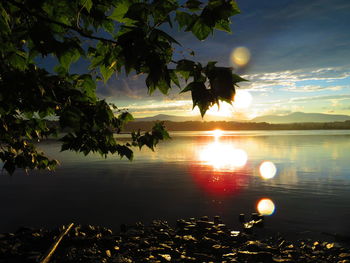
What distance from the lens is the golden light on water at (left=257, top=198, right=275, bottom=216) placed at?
22808 millimetres

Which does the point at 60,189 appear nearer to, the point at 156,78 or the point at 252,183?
the point at 252,183

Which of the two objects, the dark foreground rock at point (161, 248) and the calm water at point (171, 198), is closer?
the dark foreground rock at point (161, 248)

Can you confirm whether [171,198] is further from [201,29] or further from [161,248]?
[201,29]

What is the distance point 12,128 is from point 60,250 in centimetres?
660

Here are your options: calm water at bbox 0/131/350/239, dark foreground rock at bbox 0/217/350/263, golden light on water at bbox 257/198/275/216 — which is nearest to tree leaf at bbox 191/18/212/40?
dark foreground rock at bbox 0/217/350/263

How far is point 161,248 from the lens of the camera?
524 inches

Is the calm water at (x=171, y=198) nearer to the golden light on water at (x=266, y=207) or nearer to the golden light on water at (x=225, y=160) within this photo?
the golden light on water at (x=266, y=207)

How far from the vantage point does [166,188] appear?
3338 cm

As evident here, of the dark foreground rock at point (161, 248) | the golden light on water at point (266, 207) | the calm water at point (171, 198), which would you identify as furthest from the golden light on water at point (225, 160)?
the dark foreground rock at point (161, 248)

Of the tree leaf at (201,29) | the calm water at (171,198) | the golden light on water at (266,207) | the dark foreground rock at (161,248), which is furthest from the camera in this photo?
the golden light on water at (266,207)

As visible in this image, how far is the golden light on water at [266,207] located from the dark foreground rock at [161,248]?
6357 millimetres

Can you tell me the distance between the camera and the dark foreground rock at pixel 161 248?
11867mm

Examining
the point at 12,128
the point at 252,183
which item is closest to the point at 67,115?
the point at 12,128

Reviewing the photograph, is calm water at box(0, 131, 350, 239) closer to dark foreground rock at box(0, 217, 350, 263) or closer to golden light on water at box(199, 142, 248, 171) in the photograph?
dark foreground rock at box(0, 217, 350, 263)
